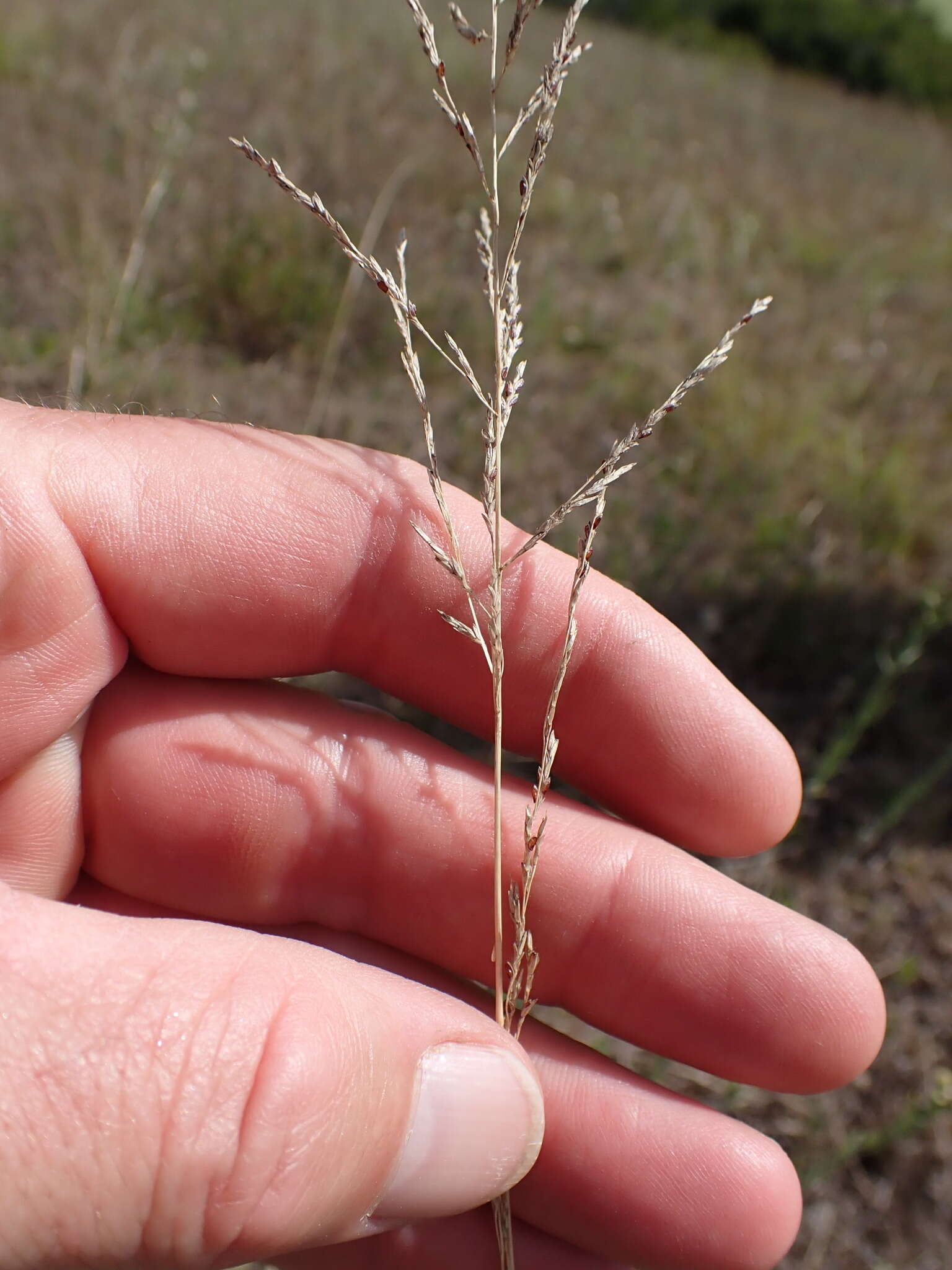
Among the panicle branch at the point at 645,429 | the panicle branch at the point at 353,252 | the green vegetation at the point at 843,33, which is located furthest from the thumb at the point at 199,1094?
the green vegetation at the point at 843,33

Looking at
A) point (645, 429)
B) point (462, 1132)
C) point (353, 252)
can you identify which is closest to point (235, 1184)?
point (462, 1132)

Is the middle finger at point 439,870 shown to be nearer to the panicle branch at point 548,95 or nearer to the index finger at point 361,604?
the index finger at point 361,604

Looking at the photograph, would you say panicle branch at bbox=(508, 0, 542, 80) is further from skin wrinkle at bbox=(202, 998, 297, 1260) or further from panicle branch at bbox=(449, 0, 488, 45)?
skin wrinkle at bbox=(202, 998, 297, 1260)

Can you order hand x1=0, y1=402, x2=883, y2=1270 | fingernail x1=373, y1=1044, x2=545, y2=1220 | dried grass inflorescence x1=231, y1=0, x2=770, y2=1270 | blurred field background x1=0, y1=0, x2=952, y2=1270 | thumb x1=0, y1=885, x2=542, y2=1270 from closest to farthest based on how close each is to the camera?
thumb x1=0, y1=885, x2=542, y2=1270 → dried grass inflorescence x1=231, y1=0, x2=770, y2=1270 → fingernail x1=373, y1=1044, x2=545, y2=1220 → hand x1=0, y1=402, x2=883, y2=1270 → blurred field background x1=0, y1=0, x2=952, y2=1270

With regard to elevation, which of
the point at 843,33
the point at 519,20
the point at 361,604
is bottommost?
the point at 361,604

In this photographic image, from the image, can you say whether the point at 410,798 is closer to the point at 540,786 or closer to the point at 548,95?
the point at 540,786

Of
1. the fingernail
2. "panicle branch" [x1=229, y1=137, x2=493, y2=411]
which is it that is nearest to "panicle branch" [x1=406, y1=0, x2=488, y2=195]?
"panicle branch" [x1=229, y1=137, x2=493, y2=411]
